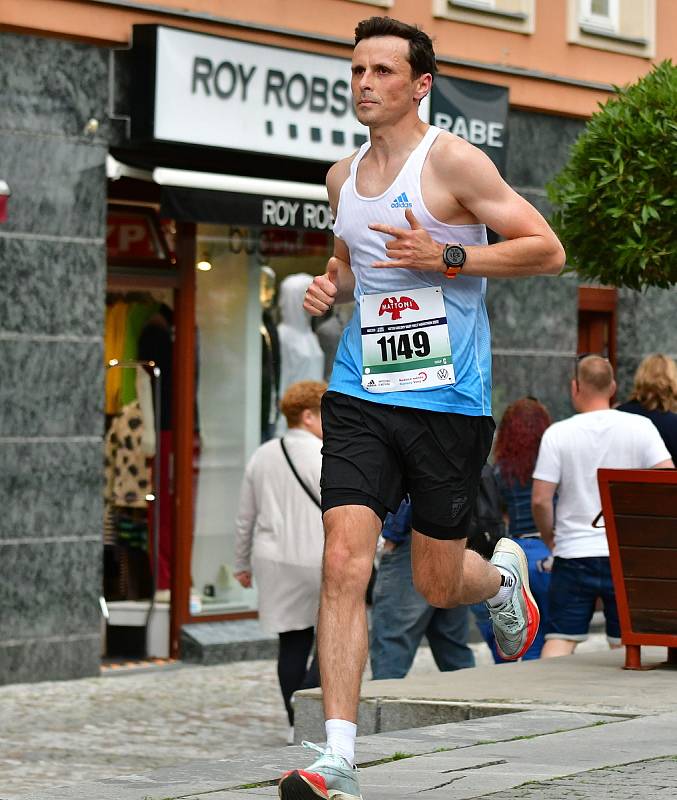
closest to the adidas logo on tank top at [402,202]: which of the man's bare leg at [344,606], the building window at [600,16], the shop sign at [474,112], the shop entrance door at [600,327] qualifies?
the man's bare leg at [344,606]

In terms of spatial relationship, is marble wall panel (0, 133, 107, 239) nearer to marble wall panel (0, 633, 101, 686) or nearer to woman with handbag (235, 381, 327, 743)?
marble wall panel (0, 633, 101, 686)

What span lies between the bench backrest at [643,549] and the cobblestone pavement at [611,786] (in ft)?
9.21

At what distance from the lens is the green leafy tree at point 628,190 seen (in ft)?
30.1

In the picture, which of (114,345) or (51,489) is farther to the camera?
A: (114,345)

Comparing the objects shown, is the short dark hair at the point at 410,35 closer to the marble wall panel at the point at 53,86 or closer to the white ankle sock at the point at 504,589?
the white ankle sock at the point at 504,589

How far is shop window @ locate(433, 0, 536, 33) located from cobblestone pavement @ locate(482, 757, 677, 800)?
401 inches

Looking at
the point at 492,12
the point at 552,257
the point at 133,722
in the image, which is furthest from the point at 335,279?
the point at 492,12

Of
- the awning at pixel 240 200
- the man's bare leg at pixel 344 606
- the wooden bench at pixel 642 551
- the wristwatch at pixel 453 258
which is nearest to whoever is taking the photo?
the man's bare leg at pixel 344 606

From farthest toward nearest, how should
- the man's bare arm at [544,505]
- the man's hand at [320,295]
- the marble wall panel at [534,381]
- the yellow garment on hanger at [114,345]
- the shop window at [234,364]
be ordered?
1. the marble wall panel at [534,381]
2. the shop window at [234,364]
3. the yellow garment on hanger at [114,345]
4. the man's bare arm at [544,505]
5. the man's hand at [320,295]

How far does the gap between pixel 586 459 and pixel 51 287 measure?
161 inches

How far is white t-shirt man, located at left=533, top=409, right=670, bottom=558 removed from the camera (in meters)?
9.82

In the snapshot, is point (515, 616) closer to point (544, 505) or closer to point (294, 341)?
point (544, 505)

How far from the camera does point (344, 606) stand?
540 centimetres

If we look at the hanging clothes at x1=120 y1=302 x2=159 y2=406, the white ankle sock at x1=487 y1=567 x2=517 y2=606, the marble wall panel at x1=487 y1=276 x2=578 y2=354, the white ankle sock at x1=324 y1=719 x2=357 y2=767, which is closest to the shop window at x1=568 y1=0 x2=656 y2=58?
the marble wall panel at x1=487 y1=276 x2=578 y2=354
